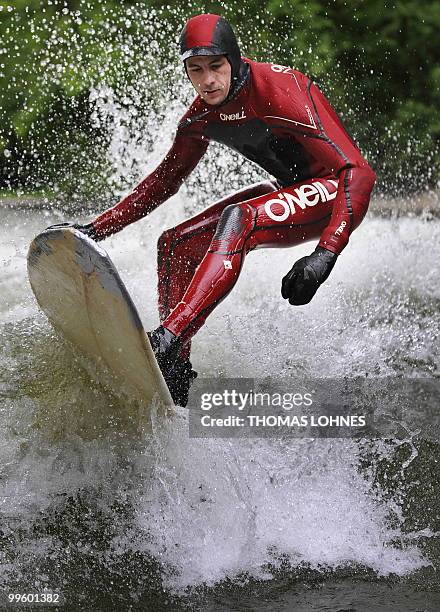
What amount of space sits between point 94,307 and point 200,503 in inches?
32.0

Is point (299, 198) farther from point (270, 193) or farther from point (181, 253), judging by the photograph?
point (181, 253)

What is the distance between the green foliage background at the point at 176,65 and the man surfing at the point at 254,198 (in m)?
4.41

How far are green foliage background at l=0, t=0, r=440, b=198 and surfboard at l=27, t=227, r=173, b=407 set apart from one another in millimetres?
4878

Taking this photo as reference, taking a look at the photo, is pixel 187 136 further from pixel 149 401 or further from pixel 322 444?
pixel 322 444

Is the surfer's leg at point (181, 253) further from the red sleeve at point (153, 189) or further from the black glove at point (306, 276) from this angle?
the black glove at point (306, 276)

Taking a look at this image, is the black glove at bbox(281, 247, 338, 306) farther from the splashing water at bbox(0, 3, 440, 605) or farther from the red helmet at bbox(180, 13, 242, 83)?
the red helmet at bbox(180, 13, 242, 83)

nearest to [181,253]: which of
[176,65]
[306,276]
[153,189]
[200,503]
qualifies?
[153,189]

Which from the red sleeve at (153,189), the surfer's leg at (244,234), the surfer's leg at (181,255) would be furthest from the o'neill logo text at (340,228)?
the red sleeve at (153,189)

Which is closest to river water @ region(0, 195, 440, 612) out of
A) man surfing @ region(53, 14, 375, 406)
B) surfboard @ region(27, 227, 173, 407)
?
surfboard @ region(27, 227, 173, 407)

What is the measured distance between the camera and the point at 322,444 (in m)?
3.62

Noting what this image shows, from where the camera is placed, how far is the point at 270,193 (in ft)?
11.2

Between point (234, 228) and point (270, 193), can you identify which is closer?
point (234, 228)
